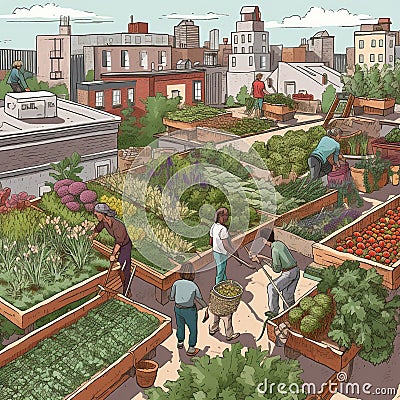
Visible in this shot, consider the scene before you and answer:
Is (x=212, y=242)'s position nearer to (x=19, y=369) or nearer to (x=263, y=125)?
(x=19, y=369)

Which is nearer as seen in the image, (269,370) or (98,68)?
(269,370)

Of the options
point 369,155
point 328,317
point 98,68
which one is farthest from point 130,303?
point 98,68

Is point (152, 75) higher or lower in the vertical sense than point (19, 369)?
higher

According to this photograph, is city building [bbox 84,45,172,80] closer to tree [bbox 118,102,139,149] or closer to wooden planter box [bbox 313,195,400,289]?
tree [bbox 118,102,139,149]

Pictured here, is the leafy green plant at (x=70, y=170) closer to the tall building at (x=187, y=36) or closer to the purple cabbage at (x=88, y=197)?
the purple cabbage at (x=88, y=197)

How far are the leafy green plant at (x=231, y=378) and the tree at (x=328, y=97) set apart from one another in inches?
679

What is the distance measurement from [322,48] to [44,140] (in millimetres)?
22060

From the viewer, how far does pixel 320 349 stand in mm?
6465

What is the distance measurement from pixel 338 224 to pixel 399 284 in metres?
2.10

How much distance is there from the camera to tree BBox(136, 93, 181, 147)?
17.9m

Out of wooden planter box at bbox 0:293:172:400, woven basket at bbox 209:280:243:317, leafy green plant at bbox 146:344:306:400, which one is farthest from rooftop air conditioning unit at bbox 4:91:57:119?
leafy green plant at bbox 146:344:306:400

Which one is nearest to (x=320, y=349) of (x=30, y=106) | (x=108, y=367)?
(x=108, y=367)

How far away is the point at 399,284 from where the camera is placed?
7875mm

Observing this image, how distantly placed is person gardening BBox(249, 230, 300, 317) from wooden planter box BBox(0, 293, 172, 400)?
1.39m
